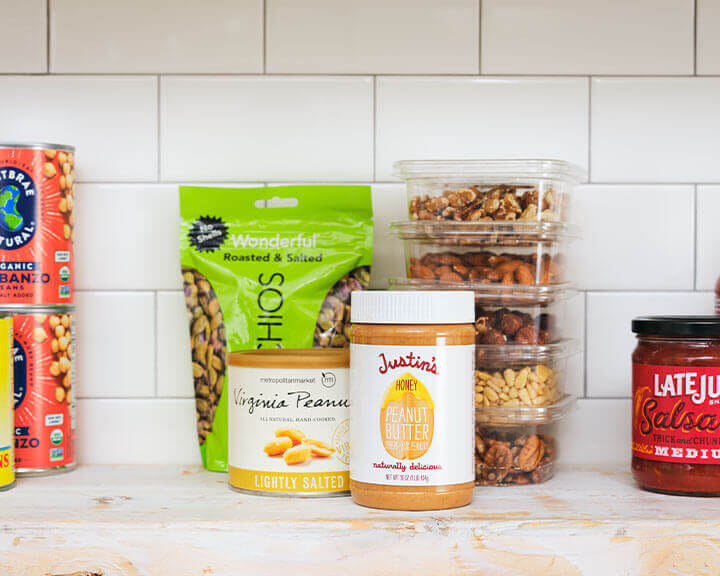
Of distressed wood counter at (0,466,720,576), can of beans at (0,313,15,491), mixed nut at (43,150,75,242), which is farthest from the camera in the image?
mixed nut at (43,150,75,242)

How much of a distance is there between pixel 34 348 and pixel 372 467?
399 mm

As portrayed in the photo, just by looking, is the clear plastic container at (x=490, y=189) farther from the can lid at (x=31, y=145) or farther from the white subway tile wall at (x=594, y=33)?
the can lid at (x=31, y=145)

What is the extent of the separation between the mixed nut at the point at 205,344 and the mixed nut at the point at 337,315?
0.11 meters

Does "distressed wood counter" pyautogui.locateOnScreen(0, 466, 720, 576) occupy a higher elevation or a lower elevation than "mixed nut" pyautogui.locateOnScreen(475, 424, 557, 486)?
lower

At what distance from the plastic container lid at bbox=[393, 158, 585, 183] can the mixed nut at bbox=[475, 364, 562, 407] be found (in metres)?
0.20

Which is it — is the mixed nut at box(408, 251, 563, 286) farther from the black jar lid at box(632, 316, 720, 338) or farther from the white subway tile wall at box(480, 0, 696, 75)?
the white subway tile wall at box(480, 0, 696, 75)

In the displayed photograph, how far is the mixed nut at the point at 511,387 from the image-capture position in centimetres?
85

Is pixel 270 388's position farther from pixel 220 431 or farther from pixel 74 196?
pixel 74 196

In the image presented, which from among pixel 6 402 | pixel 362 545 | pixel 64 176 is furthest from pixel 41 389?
pixel 362 545

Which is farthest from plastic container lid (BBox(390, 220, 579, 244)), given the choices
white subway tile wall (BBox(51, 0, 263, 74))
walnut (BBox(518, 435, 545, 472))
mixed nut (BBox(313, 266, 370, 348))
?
white subway tile wall (BBox(51, 0, 263, 74))

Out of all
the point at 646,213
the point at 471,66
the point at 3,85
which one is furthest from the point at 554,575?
the point at 3,85

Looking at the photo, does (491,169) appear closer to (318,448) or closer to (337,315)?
(337,315)

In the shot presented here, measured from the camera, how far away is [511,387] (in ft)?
2.81

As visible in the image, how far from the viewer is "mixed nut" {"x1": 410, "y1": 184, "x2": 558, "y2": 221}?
85 cm
